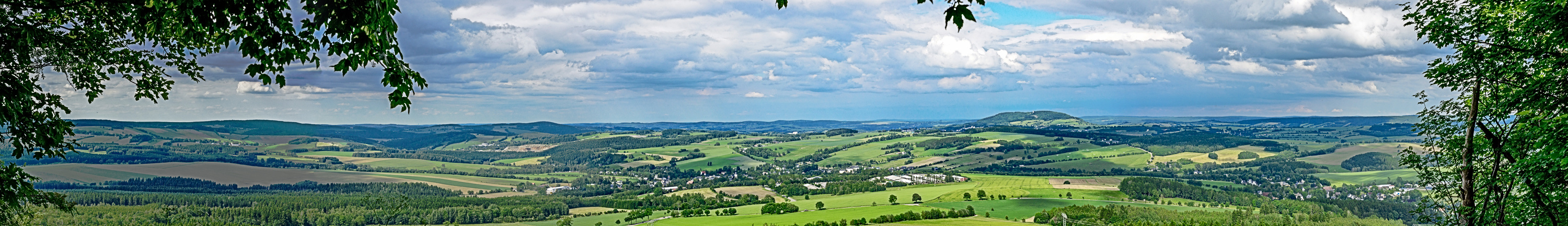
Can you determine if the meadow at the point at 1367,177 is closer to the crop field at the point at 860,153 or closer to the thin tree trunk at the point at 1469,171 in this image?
the crop field at the point at 860,153

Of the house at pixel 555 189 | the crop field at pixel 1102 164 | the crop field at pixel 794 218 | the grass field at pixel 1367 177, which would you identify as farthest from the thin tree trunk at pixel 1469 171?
the crop field at pixel 1102 164

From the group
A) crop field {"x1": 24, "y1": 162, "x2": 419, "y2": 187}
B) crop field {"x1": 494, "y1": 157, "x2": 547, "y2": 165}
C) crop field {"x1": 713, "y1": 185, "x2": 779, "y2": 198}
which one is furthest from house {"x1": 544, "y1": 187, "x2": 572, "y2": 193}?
crop field {"x1": 494, "y1": 157, "x2": 547, "y2": 165}

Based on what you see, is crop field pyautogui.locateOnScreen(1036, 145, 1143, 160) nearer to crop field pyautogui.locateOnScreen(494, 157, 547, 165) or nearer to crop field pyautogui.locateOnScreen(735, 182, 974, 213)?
crop field pyautogui.locateOnScreen(735, 182, 974, 213)

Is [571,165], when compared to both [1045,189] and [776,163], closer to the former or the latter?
[776,163]

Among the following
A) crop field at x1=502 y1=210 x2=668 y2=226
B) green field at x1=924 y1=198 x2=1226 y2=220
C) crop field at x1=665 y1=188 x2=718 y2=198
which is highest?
green field at x1=924 y1=198 x2=1226 y2=220

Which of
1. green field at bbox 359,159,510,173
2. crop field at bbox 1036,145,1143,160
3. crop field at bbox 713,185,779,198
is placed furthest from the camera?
green field at bbox 359,159,510,173

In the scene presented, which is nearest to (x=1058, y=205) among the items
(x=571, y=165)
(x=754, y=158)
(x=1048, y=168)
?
(x=1048, y=168)

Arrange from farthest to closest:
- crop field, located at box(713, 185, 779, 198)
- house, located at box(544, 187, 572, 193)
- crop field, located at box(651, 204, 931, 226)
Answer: house, located at box(544, 187, 572, 193)
crop field, located at box(713, 185, 779, 198)
crop field, located at box(651, 204, 931, 226)
